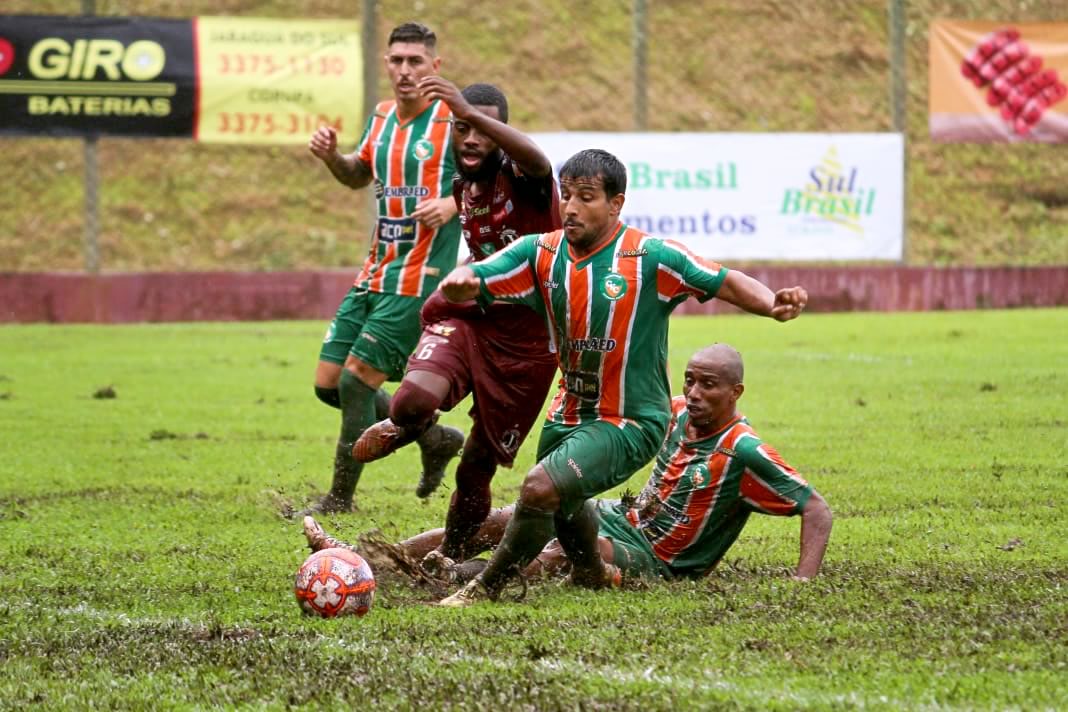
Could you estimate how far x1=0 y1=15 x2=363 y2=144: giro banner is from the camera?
66.3 ft

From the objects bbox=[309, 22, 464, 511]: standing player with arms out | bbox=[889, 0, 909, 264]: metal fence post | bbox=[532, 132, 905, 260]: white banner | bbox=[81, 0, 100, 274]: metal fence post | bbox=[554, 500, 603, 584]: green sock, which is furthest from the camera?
bbox=[889, 0, 909, 264]: metal fence post

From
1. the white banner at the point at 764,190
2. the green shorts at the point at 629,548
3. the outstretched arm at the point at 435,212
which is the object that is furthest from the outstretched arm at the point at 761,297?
the white banner at the point at 764,190

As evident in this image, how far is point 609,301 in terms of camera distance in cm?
622

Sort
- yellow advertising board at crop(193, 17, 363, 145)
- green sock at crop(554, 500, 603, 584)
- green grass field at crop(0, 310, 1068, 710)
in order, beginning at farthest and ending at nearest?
1. yellow advertising board at crop(193, 17, 363, 145)
2. green sock at crop(554, 500, 603, 584)
3. green grass field at crop(0, 310, 1068, 710)

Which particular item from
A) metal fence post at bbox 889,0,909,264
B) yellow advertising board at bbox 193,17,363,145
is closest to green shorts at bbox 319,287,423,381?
yellow advertising board at bbox 193,17,363,145

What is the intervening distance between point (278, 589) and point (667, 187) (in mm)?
15456

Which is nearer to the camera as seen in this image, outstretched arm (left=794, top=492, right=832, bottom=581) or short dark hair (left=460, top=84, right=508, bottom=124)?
outstretched arm (left=794, top=492, right=832, bottom=581)

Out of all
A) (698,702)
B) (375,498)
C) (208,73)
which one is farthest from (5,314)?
(698,702)

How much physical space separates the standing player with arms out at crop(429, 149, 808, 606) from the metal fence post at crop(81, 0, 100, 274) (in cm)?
1486

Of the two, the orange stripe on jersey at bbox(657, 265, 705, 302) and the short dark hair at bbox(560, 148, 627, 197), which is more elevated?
the short dark hair at bbox(560, 148, 627, 197)

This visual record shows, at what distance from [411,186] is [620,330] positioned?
2.93 metres

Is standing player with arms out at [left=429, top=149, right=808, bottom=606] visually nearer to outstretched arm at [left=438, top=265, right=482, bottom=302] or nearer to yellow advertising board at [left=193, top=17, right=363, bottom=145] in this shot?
outstretched arm at [left=438, top=265, right=482, bottom=302]

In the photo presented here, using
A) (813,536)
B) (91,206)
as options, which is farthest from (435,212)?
(91,206)

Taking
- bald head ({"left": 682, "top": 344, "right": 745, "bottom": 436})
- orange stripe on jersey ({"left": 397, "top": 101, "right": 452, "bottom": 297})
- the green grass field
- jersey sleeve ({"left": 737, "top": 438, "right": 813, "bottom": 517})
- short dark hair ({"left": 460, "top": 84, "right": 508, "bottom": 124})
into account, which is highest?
short dark hair ({"left": 460, "top": 84, "right": 508, "bottom": 124})
